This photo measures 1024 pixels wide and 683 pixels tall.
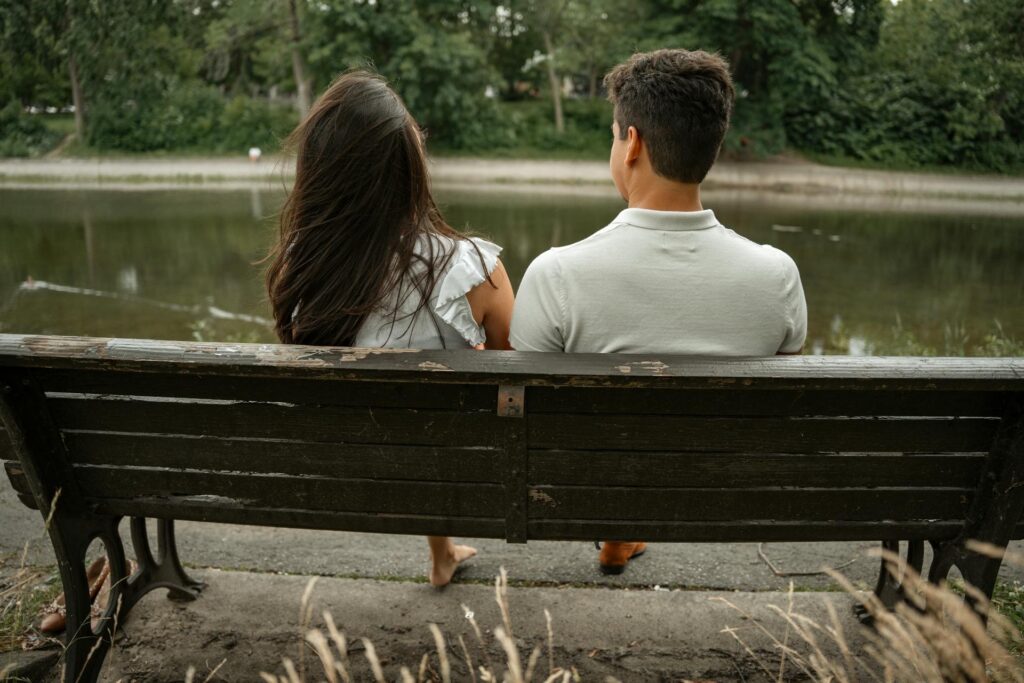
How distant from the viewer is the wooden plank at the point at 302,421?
201 cm

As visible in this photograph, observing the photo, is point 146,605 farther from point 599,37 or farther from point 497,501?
point 599,37

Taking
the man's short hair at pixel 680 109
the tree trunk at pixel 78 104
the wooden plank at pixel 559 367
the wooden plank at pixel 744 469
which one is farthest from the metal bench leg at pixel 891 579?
the tree trunk at pixel 78 104

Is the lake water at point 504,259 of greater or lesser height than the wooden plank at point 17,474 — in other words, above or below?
below

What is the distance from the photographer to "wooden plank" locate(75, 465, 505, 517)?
6.91 feet

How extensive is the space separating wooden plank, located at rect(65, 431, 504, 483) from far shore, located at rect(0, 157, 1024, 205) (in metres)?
20.1

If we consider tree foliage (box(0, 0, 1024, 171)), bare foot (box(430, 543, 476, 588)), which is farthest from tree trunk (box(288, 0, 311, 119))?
bare foot (box(430, 543, 476, 588))

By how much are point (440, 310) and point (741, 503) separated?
0.90 metres

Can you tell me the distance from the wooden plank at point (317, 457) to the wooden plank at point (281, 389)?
0.12 metres

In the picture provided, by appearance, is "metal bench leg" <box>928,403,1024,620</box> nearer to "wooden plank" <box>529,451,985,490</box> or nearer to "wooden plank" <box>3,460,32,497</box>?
"wooden plank" <box>529,451,985,490</box>

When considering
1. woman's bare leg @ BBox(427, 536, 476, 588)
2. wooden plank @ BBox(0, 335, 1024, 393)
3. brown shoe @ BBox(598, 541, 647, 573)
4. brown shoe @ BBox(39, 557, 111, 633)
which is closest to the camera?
wooden plank @ BBox(0, 335, 1024, 393)

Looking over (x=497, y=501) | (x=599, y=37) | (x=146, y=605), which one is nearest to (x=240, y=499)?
(x=497, y=501)

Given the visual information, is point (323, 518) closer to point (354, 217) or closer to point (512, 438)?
point (512, 438)

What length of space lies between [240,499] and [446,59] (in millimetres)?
24317

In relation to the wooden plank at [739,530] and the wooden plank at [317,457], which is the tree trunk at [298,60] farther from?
the wooden plank at [739,530]
